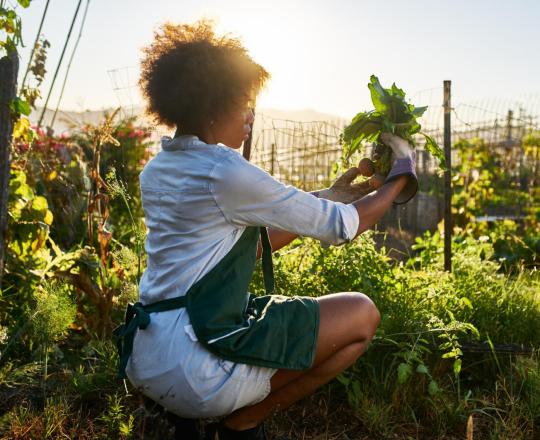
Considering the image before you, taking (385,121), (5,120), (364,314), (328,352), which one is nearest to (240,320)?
(328,352)

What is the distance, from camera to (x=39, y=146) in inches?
237

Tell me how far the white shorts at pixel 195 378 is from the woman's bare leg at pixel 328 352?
0.11m

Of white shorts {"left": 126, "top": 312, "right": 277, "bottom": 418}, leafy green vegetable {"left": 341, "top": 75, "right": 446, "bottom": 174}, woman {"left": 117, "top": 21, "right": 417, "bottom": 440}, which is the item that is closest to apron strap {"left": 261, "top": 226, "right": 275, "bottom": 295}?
woman {"left": 117, "top": 21, "right": 417, "bottom": 440}

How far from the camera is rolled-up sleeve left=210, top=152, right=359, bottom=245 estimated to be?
2090 millimetres

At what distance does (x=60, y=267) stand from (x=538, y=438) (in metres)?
2.53

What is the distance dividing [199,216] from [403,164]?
784mm

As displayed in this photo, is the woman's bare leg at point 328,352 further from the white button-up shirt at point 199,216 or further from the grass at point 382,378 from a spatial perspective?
the grass at point 382,378

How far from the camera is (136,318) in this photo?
87.3 inches

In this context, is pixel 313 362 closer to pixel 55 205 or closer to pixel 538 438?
pixel 538 438

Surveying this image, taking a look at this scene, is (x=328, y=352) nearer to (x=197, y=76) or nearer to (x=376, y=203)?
(x=376, y=203)

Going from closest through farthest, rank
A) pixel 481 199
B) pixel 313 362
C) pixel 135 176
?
pixel 313 362 → pixel 135 176 → pixel 481 199

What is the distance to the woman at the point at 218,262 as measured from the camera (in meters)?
2.12

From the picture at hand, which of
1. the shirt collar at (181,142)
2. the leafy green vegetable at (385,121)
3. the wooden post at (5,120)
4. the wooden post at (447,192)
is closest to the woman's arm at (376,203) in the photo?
the leafy green vegetable at (385,121)

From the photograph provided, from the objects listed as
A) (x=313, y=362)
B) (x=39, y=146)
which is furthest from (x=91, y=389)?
(x=39, y=146)
